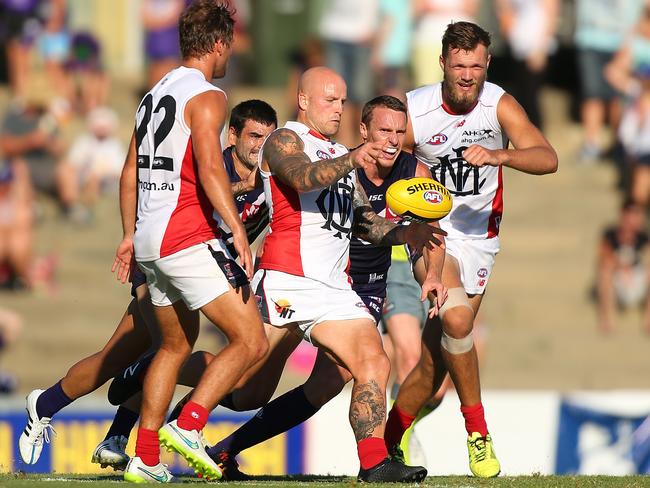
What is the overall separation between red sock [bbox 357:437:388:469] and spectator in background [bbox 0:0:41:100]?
11414 millimetres

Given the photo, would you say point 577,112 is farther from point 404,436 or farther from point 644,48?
point 404,436

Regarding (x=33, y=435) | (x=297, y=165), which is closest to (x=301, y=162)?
(x=297, y=165)

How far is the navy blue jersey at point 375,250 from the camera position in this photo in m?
7.53

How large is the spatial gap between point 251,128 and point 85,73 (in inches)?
395

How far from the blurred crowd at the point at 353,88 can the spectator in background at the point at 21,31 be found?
2 centimetres

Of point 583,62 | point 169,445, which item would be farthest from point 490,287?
point 169,445

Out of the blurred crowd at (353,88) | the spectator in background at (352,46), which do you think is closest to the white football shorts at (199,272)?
the blurred crowd at (353,88)

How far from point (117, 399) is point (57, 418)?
11.5 ft

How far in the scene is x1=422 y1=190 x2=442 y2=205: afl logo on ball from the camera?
670cm

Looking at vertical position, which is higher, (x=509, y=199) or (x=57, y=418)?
(x=509, y=199)

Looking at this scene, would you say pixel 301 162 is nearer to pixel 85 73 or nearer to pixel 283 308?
pixel 283 308

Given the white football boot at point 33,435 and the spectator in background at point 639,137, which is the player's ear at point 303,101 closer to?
the white football boot at point 33,435

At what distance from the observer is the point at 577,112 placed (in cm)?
1905

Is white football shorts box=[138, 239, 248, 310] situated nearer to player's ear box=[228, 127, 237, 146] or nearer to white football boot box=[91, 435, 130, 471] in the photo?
player's ear box=[228, 127, 237, 146]
